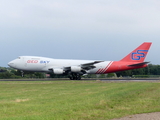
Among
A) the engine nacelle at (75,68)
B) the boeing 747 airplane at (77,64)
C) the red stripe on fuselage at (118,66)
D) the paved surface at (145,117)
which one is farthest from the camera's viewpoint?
the red stripe on fuselage at (118,66)

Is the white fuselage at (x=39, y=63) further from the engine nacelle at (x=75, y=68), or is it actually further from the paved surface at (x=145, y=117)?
the paved surface at (x=145, y=117)

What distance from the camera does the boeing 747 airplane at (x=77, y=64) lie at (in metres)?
40.2

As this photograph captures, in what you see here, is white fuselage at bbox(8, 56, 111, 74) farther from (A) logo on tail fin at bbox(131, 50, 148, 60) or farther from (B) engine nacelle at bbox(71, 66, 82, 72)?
(A) logo on tail fin at bbox(131, 50, 148, 60)

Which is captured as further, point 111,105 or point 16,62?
point 16,62

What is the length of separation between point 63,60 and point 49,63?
2681mm

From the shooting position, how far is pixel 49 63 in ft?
134

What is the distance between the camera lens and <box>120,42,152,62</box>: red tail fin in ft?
144

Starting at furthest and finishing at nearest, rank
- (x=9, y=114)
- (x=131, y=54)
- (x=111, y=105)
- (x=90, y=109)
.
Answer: (x=131, y=54) → (x=111, y=105) → (x=90, y=109) → (x=9, y=114)

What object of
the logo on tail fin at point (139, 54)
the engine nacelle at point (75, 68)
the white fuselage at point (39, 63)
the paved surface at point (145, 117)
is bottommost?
the paved surface at point (145, 117)

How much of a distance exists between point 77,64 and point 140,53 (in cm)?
1165

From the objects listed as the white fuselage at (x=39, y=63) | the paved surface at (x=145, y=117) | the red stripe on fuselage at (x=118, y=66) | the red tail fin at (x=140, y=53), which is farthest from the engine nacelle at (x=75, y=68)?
the paved surface at (x=145, y=117)

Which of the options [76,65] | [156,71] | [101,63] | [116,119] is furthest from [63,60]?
[156,71]

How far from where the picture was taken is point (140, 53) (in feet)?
144

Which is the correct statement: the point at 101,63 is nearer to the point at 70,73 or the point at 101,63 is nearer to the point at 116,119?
the point at 70,73
